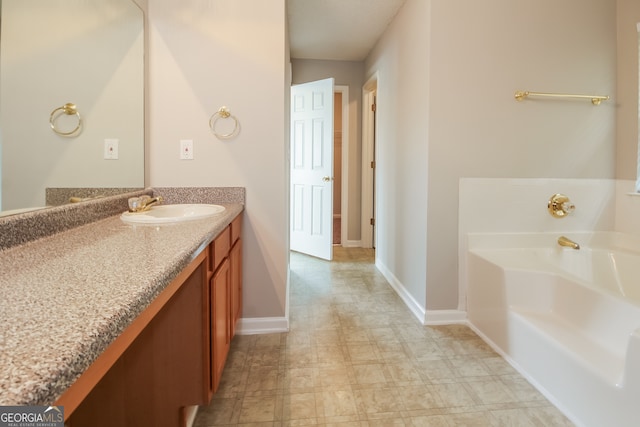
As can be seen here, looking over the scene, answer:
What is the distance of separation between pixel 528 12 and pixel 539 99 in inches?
21.4

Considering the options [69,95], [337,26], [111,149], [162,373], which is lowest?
[162,373]

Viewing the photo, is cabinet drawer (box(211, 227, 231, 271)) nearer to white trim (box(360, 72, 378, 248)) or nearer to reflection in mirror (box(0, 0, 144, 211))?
reflection in mirror (box(0, 0, 144, 211))

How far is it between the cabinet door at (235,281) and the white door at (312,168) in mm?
1822

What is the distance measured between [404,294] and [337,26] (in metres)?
2.49

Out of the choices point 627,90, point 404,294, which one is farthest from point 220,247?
point 627,90

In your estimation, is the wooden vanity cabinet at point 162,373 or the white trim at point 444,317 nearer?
the wooden vanity cabinet at point 162,373

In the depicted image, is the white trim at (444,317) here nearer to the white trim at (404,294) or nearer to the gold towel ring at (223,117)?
the white trim at (404,294)

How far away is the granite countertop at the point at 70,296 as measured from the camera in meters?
0.35

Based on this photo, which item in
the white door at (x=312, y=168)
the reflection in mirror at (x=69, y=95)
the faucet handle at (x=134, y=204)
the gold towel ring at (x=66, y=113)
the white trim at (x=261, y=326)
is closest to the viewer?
the reflection in mirror at (x=69, y=95)

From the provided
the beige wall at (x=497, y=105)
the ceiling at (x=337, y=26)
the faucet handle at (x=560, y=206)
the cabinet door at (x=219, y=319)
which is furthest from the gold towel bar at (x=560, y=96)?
the cabinet door at (x=219, y=319)

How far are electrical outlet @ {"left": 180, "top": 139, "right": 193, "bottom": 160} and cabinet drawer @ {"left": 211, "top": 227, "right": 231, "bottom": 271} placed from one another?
0.64 meters

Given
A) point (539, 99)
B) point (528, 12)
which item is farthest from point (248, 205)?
point (528, 12)

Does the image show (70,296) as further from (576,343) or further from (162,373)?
(576,343)

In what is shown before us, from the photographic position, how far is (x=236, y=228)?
1777 mm
